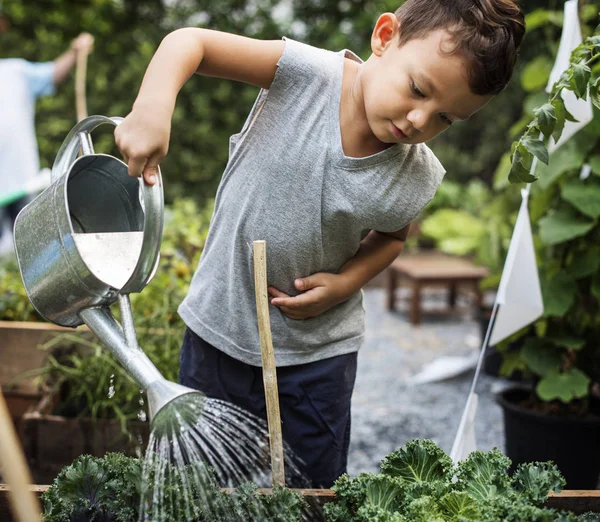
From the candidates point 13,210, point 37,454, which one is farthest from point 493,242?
point 13,210

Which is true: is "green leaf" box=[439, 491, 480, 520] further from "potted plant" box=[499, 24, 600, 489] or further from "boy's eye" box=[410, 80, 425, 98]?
"potted plant" box=[499, 24, 600, 489]

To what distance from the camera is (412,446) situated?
1.36m

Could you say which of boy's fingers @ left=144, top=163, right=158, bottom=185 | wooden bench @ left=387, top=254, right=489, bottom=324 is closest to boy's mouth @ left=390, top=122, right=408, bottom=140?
boy's fingers @ left=144, top=163, right=158, bottom=185

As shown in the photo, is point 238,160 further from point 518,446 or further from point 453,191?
point 453,191

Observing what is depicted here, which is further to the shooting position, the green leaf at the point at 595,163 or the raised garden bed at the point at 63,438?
the green leaf at the point at 595,163

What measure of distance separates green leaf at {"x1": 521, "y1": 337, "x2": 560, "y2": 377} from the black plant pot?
0.15 metres

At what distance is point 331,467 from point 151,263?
0.74 meters

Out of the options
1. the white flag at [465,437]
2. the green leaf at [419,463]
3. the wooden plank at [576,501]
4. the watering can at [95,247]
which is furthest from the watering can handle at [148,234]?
the white flag at [465,437]

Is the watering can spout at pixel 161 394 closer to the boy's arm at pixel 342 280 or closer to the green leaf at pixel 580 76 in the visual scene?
the boy's arm at pixel 342 280

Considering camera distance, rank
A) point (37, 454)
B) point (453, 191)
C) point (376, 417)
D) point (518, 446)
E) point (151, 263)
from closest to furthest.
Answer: point (151, 263)
point (37, 454)
point (518, 446)
point (376, 417)
point (453, 191)

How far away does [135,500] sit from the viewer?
1.26 m

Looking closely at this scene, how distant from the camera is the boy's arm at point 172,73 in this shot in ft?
3.38

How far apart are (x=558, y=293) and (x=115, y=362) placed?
1.48 m

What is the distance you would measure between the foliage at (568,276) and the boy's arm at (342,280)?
2.94 feet
